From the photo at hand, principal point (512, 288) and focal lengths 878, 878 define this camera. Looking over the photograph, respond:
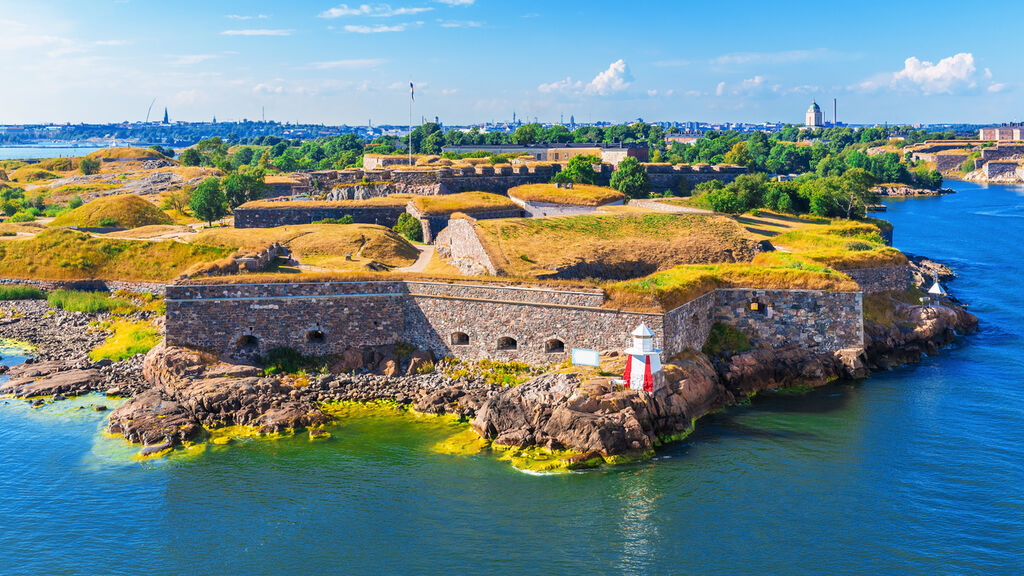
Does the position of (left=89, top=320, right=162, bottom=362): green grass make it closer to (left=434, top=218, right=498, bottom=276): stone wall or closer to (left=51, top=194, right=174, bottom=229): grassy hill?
(left=434, top=218, right=498, bottom=276): stone wall

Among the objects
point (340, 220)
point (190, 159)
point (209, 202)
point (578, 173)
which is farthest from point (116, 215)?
point (190, 159)

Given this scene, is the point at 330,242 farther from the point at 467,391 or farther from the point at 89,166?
the point at 89,166

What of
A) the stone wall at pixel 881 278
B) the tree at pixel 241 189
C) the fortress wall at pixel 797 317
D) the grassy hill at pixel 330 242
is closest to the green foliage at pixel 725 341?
the fortress wall at pixel 797 317

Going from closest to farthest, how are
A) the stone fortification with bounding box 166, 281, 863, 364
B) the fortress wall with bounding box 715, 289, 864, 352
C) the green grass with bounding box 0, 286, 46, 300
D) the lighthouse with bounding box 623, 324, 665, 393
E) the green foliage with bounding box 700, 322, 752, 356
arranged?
the lighthouse with bounding box 623, 324, 665, 393, the stone fortification with bounding box 166, 281, 863, 364, the green foliage with bounding box 700, 322, 752, 356, the fortress wall with bounding box 715, 289, 864, 352, the green grass with bounding box 0, 286, 46, 300

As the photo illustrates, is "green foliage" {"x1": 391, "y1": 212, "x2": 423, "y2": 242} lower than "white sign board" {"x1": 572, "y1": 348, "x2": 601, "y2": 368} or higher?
higher

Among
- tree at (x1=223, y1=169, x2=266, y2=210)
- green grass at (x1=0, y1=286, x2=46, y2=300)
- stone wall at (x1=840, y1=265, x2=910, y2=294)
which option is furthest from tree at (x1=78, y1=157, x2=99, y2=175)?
stone wall at (x1=840, y1=265, x2=910, y2=294)

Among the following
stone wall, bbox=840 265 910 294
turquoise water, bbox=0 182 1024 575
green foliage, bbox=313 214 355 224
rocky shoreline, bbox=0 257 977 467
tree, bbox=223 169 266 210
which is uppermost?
tree, bbox=223 169 266 210

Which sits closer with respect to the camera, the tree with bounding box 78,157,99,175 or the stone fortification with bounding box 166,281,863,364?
the stone fortification with bounding box 166,281,863,364

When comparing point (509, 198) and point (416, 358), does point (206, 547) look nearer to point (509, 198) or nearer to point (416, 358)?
point (416, 358)
